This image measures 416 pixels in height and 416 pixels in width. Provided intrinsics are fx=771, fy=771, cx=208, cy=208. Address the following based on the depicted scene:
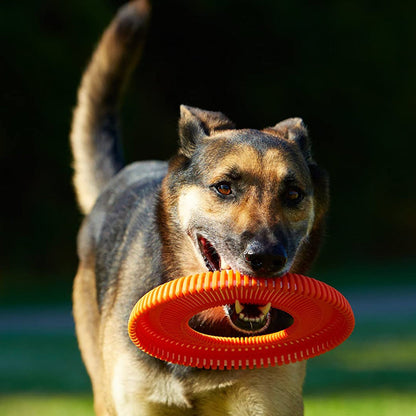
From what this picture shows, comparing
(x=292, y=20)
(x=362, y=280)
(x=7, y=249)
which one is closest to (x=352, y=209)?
(x=362, y=280)

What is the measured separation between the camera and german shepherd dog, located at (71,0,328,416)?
370cm

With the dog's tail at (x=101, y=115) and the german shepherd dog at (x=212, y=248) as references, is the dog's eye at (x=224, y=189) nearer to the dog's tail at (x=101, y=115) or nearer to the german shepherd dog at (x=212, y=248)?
the german shepherd dog at (x=212, y=248)

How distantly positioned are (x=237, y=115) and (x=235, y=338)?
46.4ft

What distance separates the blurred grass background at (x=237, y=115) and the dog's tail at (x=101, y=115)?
3.75m

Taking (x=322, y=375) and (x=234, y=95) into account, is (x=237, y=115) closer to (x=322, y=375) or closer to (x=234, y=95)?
(x=234, y=95)

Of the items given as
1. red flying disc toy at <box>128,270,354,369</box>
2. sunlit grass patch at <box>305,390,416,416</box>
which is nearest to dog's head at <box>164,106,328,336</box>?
red flying disc toy at <box>128,270,354,369</box>

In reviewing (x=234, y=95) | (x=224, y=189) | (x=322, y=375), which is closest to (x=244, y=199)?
(x=224, y=189)

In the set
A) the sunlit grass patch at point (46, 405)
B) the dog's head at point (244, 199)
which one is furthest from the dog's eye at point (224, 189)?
the sunlit grass patch at point (46, 405)

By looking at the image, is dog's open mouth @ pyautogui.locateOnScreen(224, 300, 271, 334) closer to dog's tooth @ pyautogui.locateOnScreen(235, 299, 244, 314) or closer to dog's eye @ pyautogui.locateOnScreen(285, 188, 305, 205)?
dog's tooth @ pyautogui.locateOnScreen(235, 299, 244, 314)

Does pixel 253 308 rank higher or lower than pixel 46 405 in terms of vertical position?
higher

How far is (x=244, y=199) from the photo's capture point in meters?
3.73

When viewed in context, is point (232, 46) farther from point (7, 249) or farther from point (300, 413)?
point (300, 413)

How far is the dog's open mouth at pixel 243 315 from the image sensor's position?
A: 3754mm

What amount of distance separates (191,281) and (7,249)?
39.3ft
